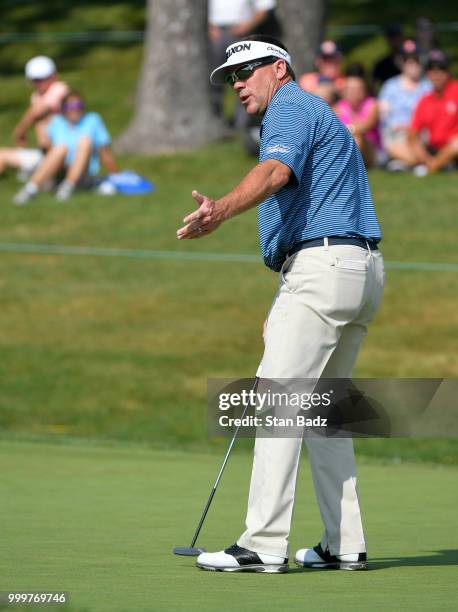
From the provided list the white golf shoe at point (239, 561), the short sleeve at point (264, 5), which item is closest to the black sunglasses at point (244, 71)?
the white golf shoe at point (239, 561)

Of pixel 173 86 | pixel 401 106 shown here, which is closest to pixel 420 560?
pixel 401 106

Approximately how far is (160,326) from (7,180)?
22.5 ft

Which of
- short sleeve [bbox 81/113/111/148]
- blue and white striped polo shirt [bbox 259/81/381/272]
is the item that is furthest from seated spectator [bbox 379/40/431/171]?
blue and white striped polo shirt [bbox 259/81/381/272]

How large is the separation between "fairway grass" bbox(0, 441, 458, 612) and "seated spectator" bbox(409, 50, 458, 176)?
8.08m

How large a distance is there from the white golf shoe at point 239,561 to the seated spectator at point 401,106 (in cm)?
1261

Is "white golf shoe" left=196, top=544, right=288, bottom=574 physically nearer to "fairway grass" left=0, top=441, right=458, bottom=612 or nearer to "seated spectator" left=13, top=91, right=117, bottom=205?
"fairway grass" left=0, top=441, right=458, bottom=612

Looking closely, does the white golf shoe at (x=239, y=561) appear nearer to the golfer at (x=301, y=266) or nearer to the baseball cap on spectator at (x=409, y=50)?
the golfer at (x=301, y=266)

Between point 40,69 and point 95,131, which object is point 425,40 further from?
point 40,69

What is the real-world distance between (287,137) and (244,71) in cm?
50

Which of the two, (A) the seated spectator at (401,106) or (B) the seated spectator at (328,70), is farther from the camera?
(A) the seated spectator at (401,106)

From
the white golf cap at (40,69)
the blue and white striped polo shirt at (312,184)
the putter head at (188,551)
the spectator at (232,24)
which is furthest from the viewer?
the spectator at (232,24)

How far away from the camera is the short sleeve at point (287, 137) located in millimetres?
6000

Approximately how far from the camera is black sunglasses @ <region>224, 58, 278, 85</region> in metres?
6.35

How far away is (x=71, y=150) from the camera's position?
18.7 metres
